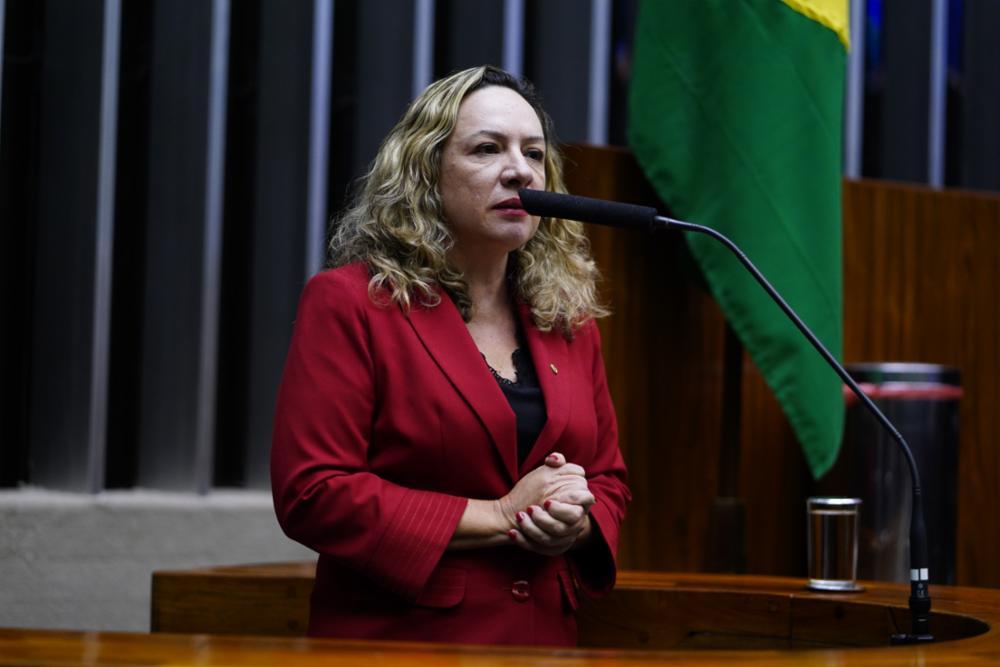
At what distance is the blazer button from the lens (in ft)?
5.63

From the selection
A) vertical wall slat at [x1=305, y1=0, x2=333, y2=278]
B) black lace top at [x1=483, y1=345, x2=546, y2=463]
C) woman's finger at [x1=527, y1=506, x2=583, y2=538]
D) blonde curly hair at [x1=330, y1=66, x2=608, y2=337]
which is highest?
vertical wall slat at [x1=305, y1=0, x2=333, y2=278]

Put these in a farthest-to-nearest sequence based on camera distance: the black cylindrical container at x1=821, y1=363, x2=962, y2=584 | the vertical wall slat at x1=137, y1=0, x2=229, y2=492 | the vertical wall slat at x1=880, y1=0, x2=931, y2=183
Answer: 1. the vertical wall slat at x1=880, y1=0, x2=931, y2=183
2. the vertical wall slat at x1=137, y1=0, x2=229, y2=492
3. the black cylindrical container at x1=821, y1=363, x2=962, y2=584

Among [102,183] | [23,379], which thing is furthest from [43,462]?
[102,183]

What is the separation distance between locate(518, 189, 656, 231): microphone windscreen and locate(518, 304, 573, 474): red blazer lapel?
336 millimetres

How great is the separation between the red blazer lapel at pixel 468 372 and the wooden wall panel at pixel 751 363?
1.13 m

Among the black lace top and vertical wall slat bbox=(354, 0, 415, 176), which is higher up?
vertical wall slat bbox=(354, 0, 415, 176)

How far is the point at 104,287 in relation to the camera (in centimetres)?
312

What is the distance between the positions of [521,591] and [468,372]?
0.31m

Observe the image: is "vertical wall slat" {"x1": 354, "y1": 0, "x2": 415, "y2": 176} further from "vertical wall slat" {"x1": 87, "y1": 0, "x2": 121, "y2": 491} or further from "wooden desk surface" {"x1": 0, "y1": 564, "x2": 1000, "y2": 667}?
"wooden desk surface" {"x1": 0, "y1": 564, "x2": 1000, "y2": 667}

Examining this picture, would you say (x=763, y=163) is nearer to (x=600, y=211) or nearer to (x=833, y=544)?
(x=833, y=544)

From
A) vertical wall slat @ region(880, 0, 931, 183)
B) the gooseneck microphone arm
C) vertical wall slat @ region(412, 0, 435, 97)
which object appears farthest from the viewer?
vertical wall slat @ region(880, 0, 931, 183)

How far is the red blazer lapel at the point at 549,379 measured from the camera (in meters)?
1.77

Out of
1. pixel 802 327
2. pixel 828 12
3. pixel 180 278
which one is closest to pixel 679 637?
pixel 802 327

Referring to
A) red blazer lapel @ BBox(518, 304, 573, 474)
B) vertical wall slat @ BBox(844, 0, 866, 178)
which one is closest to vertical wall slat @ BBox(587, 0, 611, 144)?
vertical wall slat @ BBox(844, 0, 866, 178)
